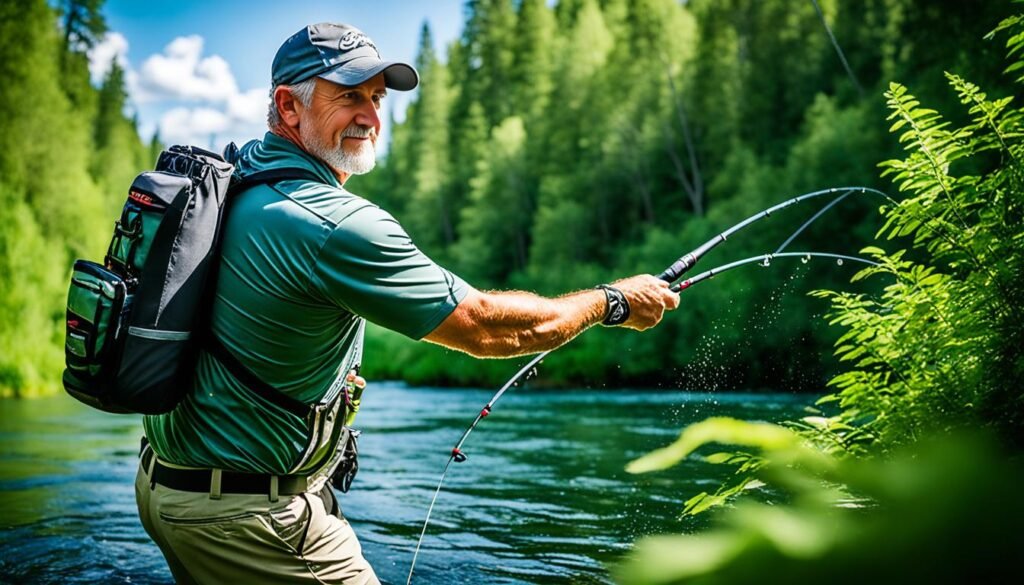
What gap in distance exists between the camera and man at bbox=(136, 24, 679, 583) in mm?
2365

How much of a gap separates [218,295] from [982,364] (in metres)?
2.74

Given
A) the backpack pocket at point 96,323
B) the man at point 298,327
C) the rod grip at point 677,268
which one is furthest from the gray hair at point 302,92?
the rod grip at point 677,268

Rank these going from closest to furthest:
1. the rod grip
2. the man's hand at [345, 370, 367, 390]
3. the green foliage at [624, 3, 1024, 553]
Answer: the man's hand at [345, 370, 367, 390] < the green foliage at [624, 3, 1024, 553] < the rod grip

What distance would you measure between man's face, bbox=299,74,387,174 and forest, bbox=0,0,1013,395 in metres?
13.7

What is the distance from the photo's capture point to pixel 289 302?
2391 millimetres

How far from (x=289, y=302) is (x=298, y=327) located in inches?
3.0

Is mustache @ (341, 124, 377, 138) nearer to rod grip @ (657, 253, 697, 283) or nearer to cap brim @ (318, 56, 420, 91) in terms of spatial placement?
cap brim @ (318, 56, 420, 91)

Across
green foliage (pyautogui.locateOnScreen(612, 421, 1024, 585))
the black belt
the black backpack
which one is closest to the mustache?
the black backpack

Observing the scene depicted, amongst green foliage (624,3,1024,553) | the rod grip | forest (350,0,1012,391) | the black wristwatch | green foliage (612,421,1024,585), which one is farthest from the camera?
forest (350,0,1012,391)

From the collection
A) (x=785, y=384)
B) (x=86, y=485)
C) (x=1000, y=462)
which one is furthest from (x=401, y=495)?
(x=785, y=384)

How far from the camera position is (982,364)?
3.37 m

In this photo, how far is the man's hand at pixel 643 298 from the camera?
3033mm

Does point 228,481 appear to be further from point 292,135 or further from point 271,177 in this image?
point 292,135

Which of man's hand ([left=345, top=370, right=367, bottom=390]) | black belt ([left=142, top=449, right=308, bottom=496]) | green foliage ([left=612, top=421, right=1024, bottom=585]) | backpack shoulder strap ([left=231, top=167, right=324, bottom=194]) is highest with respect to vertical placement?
backpack shoulder strap ([left=231, top=167, right=324, bottom=194])
